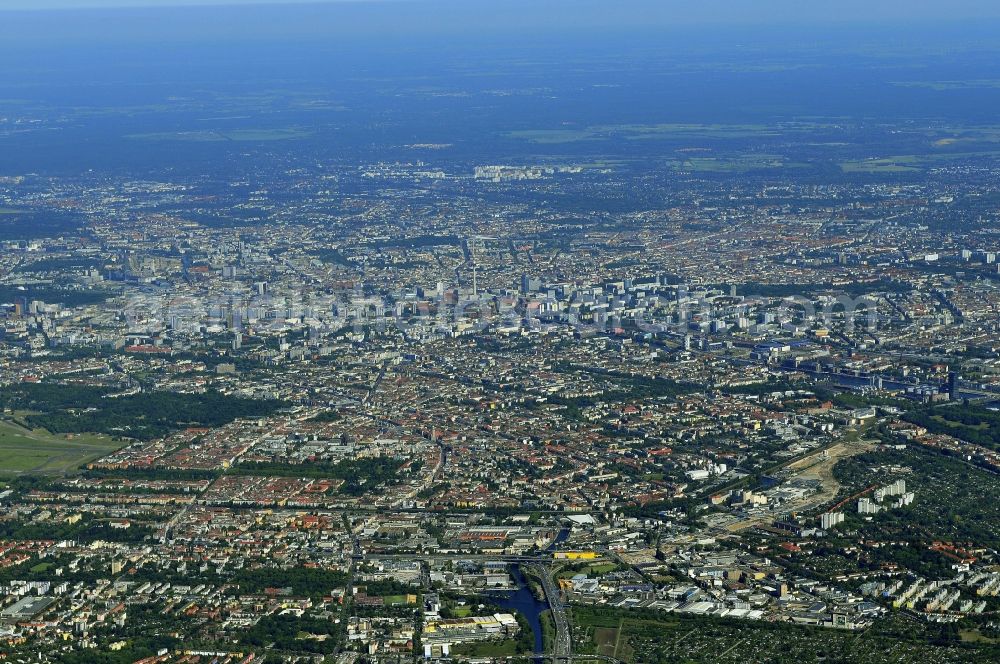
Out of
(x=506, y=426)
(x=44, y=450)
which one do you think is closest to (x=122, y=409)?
(x=44, y=450)

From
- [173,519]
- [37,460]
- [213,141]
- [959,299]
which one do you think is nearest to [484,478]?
[173,519]

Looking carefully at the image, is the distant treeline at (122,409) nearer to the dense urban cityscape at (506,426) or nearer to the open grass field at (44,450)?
the dense urban cityscape at (506,426)

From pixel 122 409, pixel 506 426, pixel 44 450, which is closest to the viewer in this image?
pixel 44 450

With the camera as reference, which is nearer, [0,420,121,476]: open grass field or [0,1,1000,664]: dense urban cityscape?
[0,1,1000,664]: dense urban cityscape

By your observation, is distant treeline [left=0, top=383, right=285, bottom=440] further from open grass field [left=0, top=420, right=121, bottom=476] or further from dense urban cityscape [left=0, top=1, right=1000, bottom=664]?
open grass field [left=0, top=420, right=121, bottom=476]

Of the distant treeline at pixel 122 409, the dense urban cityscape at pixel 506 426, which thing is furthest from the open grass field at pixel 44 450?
the distant treeline at pixel 122 409

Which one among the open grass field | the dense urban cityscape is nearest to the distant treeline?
the dense urban cityscape

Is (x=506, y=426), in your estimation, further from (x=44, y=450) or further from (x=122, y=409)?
(x=44, y=450)
